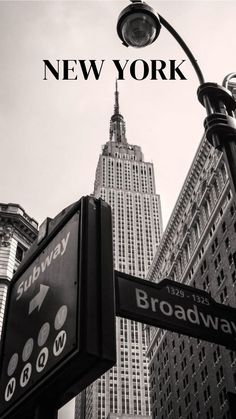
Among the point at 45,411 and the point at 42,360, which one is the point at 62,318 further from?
the point at 45,411

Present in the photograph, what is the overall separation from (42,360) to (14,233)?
4249cm

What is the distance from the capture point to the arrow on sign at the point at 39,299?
11.4ft

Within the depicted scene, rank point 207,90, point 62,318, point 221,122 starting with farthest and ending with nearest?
1. point 207,90
2. point 221,122
3. point 62,318

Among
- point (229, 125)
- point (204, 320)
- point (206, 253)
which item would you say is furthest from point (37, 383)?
point (206, 253)

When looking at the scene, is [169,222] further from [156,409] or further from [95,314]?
[95,314]

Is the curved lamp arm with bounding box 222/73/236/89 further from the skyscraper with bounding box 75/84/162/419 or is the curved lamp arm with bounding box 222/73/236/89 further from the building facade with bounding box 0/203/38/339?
the skyscraper with bounding box 75/84/162/419

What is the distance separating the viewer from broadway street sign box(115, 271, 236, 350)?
15.5 ft

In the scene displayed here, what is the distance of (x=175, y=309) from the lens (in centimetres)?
512

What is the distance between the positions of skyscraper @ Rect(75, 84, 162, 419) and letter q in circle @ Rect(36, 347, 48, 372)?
12779cm

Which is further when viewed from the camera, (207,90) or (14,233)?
Result: (14,233)

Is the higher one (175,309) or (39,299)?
(175,309)

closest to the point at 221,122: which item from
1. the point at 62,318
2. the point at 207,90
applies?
the point at 207,90

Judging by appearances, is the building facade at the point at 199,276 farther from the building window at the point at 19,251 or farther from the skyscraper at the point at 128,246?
the skyscraper at the point at 128,246

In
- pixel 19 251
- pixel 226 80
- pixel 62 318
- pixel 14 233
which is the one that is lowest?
pixel 62 318
